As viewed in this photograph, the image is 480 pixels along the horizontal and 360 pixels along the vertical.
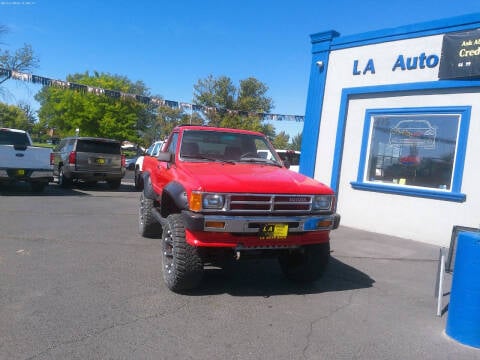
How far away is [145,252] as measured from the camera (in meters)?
6.39

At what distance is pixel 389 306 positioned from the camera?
4688 millimetres

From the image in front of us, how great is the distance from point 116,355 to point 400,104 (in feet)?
26.4

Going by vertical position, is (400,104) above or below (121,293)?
above

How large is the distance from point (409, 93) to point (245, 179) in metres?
6.07

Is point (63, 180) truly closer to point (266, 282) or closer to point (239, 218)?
point (266, 282)

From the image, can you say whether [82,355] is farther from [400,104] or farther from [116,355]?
[400,104]

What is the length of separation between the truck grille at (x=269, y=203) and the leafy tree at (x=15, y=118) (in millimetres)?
90250

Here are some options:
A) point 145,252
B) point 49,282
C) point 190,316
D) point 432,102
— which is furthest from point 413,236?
point 49,282

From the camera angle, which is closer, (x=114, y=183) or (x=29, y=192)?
(x=29, y=192)

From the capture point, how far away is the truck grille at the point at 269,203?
4.30 m

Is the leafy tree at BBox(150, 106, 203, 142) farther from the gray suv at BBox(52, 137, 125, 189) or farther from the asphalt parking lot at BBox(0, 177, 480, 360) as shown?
the asphalt parking lot at BBox(0, 177, 480, 360)

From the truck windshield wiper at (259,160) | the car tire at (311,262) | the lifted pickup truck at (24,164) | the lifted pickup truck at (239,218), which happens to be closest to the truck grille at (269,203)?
the lifted pickup truck at (239,218)

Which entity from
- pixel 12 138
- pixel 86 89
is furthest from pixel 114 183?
pixel 86 89

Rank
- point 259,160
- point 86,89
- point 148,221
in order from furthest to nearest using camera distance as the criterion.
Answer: point 86,89, point 148,221, point 259,160
